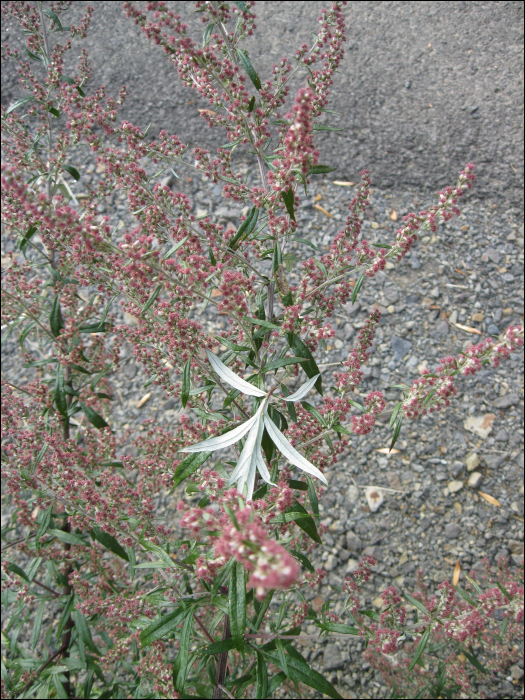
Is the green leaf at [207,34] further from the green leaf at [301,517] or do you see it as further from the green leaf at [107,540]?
the green leaf at [107,540]

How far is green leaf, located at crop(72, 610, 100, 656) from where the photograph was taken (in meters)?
2.15

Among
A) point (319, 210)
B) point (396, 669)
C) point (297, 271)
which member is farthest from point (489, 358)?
point (319, 210)

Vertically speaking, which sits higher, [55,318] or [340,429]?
[55,318]

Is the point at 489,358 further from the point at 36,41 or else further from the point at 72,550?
the point at 36,41

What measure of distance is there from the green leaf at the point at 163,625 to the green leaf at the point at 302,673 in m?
0.32

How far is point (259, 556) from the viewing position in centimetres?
90

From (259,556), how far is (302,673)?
2.96 ft

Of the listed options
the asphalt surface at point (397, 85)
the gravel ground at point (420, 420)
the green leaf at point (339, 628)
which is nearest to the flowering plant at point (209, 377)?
the green leaf at point (339, 628)

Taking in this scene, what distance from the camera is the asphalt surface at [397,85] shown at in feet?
15.4

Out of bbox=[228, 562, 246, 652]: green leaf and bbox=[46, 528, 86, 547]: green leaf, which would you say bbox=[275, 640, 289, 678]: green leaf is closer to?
bbox=[228, 562, 246, 652]: green leaf

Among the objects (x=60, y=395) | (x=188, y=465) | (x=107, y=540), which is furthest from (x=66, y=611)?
(x=188, y=465)

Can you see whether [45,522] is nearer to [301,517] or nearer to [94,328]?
[94,328]

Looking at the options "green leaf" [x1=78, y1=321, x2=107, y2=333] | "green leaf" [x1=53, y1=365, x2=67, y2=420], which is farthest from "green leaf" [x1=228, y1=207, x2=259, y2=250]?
"green leaf" [x1=53, y1=365, x2=67, y2=420]

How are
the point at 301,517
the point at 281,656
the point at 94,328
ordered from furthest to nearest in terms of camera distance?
the point at 94,328 < the point at 281,656 < the point at 301,517
